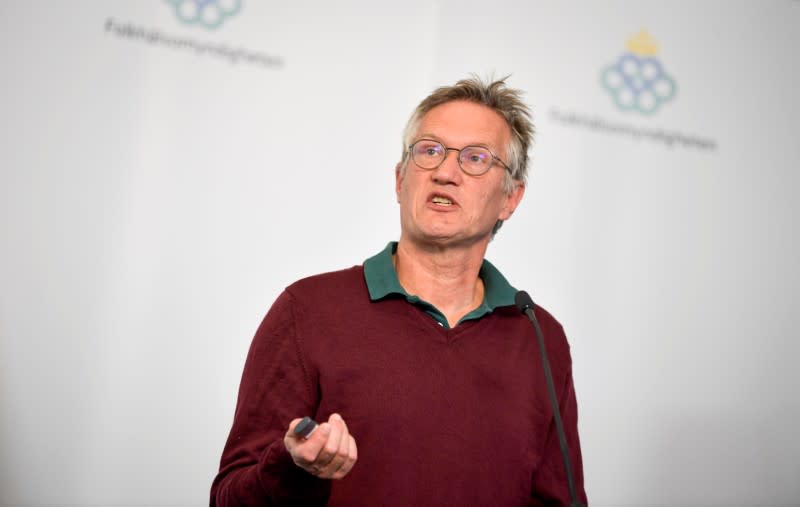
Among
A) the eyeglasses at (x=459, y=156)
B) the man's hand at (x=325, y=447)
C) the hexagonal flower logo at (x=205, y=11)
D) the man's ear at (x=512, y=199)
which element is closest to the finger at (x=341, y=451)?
the man's hand at (x=325, y=447)

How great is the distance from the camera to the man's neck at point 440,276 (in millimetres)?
1682

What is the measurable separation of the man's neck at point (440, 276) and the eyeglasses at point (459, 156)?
7.3 inches

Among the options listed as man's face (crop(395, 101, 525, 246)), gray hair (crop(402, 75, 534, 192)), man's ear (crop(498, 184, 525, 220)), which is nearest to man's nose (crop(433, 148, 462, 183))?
man's face (crop(395, 101, 525, 246))

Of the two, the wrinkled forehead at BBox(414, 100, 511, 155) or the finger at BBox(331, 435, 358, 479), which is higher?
the wrinkled forehead at BBox(414, 100, 511, 155)

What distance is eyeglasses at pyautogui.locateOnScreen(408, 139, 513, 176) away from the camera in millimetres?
1719

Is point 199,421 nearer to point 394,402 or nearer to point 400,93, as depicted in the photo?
point 394,402

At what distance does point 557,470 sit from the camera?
1.67 metres

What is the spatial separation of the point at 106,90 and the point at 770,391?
2.80 metres

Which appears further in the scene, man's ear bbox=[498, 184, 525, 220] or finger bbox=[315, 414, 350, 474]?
man's ear bbox=[498, 184, 525, 220]

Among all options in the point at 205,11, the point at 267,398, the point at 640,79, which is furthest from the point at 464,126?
the point at 640,79

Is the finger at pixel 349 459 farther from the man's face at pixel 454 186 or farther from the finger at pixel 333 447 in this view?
the man's face at pixel 454 186

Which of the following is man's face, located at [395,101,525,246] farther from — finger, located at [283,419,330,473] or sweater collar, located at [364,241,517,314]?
finger, located at [283,419,330,473]

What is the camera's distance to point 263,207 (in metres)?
2.45

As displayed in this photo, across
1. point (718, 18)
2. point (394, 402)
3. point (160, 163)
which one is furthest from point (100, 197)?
point (718, 18)
